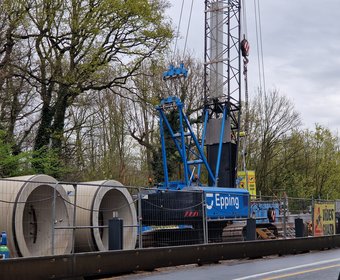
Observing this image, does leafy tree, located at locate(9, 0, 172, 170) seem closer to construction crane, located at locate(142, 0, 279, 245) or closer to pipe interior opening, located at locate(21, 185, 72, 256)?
construction crane, located at locate(142, 0, 279, 245)

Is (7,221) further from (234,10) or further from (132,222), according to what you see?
(234,10)

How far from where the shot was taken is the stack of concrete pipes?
12719mm

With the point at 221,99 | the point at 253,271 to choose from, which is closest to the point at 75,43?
the point at 221,99

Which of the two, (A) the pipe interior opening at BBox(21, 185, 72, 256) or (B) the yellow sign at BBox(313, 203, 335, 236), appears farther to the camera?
(B) the yellow sign at BBox(313, 203, 335, 236)

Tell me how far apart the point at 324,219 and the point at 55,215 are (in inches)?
498

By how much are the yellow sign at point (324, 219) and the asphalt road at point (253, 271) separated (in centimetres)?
568

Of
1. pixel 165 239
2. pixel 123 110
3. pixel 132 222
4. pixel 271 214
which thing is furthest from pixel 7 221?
pixel 123 110

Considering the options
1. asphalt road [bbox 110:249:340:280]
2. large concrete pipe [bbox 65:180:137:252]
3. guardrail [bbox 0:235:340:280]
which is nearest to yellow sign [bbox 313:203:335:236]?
guardrail [bbox 0:235:340:280]

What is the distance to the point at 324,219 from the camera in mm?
22094

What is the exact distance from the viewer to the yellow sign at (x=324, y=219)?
70.1 ft

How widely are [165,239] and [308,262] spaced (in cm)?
436

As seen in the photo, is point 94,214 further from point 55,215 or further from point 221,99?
point 221,99

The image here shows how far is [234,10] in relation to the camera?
30547 mm

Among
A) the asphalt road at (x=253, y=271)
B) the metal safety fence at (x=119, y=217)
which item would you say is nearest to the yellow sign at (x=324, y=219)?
the metal safety fence at (x=119, y=217)
